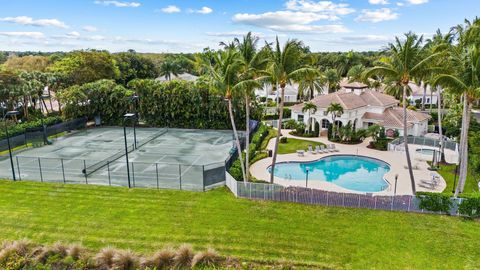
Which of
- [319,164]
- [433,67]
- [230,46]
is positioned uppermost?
[230,46]

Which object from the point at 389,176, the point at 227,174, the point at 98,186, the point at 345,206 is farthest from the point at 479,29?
the point at 98,186

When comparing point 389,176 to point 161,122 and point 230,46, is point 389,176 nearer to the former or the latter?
point 230,46

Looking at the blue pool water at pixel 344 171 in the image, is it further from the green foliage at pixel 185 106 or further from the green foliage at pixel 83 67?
the green foliage at pixel 83 67

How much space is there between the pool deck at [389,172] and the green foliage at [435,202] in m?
3.61

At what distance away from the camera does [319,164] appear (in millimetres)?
28906

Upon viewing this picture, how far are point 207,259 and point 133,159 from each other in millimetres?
16705

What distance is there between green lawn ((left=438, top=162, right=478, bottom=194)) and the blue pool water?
374cm

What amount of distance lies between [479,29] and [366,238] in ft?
49.0

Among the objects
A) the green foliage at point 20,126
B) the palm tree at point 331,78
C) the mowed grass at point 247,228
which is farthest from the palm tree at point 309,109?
the green foliage at point 20,126

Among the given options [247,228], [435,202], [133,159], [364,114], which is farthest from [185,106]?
[435,202]

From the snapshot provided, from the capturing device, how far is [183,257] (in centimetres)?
1349

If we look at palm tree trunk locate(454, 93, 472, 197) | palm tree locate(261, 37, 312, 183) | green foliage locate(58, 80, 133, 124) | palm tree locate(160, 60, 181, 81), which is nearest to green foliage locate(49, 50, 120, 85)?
green foliage locate(58, 80, 133, 124)

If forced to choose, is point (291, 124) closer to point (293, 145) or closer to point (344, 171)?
point (293, 145)

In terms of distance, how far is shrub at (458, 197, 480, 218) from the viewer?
1700 cm
